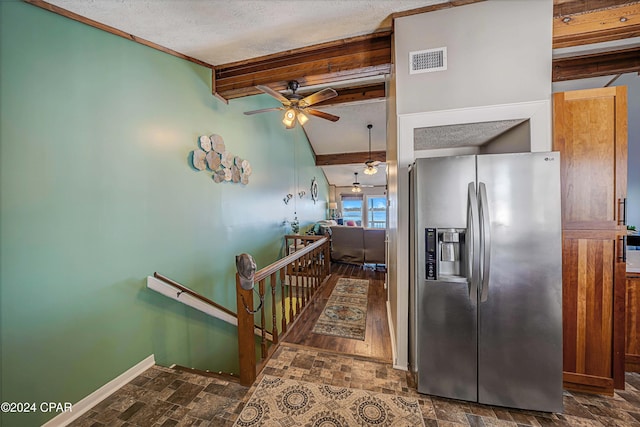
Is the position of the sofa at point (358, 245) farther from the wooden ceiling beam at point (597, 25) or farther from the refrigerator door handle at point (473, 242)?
the wooden ceiling beam at point (597, 25)

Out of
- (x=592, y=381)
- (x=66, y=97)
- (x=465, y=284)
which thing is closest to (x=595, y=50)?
(x=465, y=284)

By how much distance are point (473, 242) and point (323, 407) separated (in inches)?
58.5

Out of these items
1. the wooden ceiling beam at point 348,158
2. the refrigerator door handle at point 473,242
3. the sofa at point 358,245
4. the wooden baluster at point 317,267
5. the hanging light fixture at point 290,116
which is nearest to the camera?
the refrigerator door handle at point 473,242

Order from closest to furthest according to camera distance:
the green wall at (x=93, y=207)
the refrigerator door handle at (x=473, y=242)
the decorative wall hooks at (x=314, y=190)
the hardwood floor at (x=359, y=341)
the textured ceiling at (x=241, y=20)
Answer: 1. the green wall at (x=93, y=207)
2. the refrigerator door handle at (x=473, y=242)
3. the textured ceiling at (x=241, y=20)
4. the hardwood floor at (x=359, y=341)
5. the decorative wall hooks at (x=314, y=190)

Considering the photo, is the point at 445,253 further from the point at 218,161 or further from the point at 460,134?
the point at 218,161

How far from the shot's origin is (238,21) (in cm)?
188

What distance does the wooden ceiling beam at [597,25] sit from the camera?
155 cm

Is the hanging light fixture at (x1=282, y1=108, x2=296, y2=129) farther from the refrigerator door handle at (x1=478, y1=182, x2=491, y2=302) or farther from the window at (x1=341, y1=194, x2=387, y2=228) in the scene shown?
the window at (x1=341, y1=194, x2=387, y2=228)

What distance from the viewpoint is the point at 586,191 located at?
1.55m

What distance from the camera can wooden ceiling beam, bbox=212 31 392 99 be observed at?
2.14 metres

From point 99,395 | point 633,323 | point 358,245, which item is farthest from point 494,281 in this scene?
point 358,245

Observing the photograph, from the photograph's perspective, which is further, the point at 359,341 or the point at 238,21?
the point at 359,341

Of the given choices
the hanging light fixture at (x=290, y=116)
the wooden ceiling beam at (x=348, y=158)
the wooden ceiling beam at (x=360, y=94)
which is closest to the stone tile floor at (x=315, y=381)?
the hanging light fixture at (x=290, y=116)

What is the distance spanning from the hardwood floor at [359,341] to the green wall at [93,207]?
1152mm
